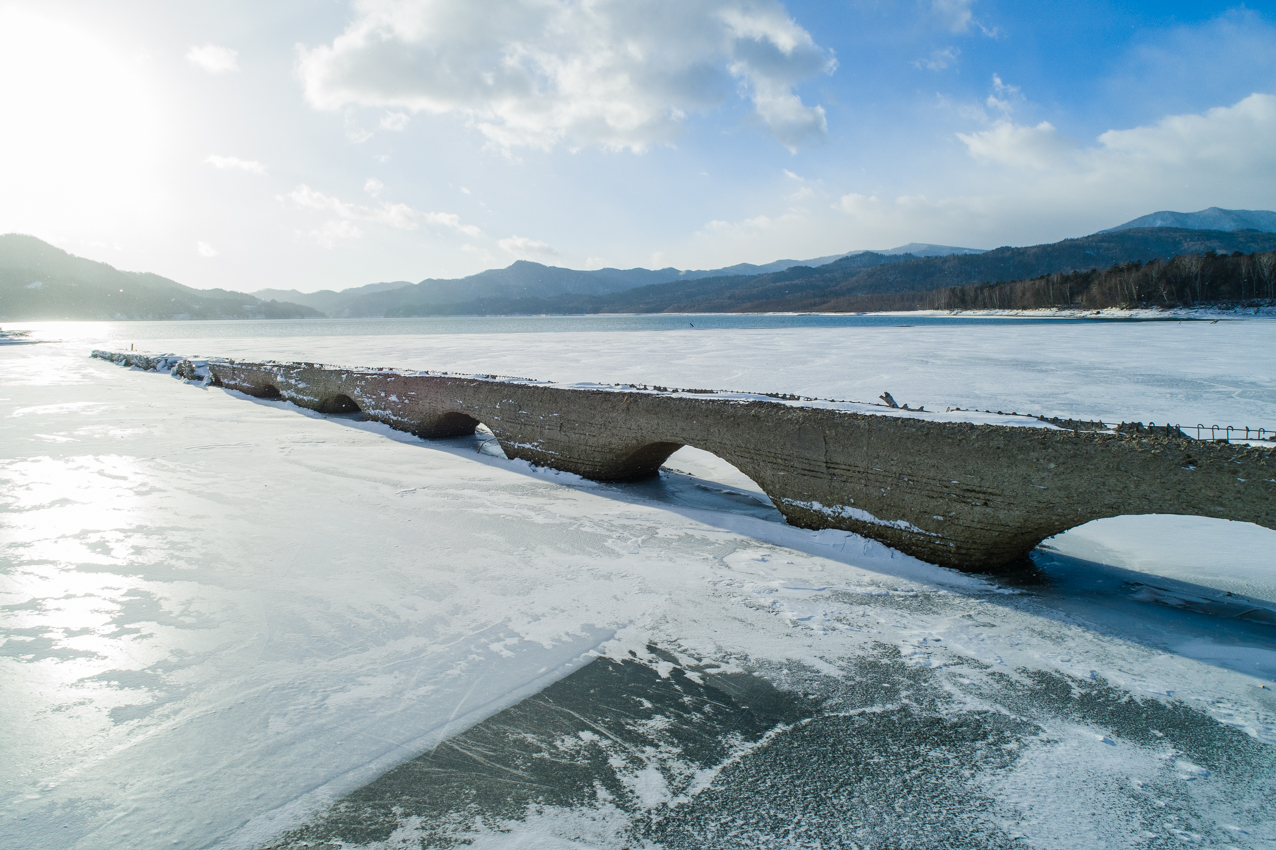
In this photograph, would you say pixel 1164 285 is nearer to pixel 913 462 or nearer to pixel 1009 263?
pixel 913 462

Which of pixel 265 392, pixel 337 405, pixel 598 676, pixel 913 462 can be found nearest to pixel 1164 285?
pixel 913 462

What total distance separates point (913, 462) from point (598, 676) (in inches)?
139

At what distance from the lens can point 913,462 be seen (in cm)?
572

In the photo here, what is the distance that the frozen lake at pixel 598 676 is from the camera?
9.37ft

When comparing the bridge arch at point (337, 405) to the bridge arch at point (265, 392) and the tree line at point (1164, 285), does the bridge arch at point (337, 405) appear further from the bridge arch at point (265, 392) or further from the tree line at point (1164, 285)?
the tree line at point (1164, 285)

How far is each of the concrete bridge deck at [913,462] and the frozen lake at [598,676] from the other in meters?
0.47

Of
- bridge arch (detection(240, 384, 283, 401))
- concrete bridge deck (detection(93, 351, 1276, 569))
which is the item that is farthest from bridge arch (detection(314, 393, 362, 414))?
concrete bridge deck (detection(93, 351, 1276, 569))

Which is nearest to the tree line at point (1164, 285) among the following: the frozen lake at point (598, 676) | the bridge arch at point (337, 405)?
the frozen lake at point (598, 676)

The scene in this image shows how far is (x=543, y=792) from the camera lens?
2977 mm

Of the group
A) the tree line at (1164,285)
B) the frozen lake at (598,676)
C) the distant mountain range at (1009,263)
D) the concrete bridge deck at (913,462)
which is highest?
the distant mountain range at (1009,263)

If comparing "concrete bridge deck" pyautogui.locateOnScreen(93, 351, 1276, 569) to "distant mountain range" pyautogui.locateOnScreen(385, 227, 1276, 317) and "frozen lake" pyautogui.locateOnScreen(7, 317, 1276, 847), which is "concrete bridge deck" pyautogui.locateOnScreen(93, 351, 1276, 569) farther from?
"distant mountain range" pyautogui.locateOnScreen(385, 227, 1276, 317)

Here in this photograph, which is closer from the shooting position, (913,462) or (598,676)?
(598,676)

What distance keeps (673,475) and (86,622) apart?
6.73 metres

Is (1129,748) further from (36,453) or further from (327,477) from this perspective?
(36,453)
